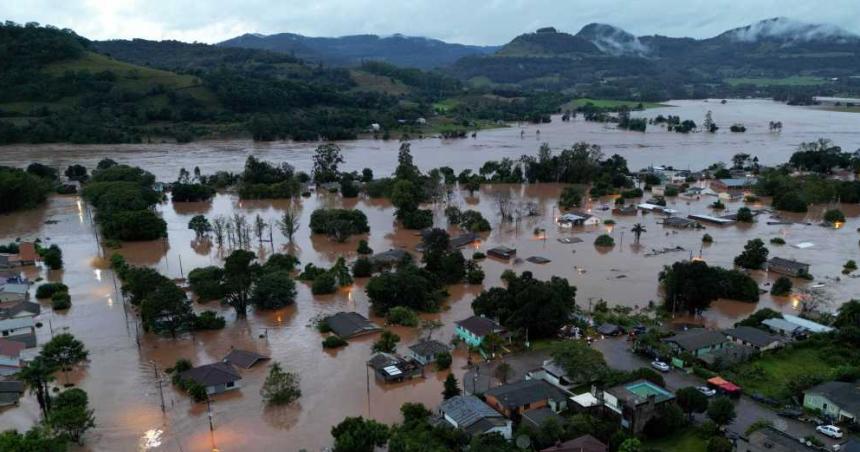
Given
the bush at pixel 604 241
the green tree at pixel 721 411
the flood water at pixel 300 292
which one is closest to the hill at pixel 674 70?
the flood water at pixel 300 292

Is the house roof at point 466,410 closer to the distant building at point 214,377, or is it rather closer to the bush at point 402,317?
the distant building at point 214,377

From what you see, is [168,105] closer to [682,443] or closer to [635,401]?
[635,401]

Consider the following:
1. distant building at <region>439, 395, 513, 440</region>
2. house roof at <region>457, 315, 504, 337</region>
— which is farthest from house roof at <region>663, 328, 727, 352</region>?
distant building at <region>439, 395, 513, 440</region>

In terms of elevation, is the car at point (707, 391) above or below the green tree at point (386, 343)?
below

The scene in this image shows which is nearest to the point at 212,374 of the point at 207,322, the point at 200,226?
the point at 207,322

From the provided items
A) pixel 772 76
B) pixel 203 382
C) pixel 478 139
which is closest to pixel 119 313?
pixel 203 382
